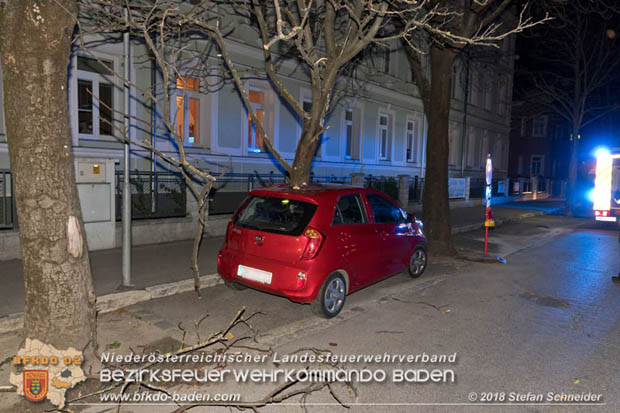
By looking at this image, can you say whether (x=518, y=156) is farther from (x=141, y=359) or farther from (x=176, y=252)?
(x=141, y=359)

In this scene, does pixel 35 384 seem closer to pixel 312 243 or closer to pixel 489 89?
pixel 312 243

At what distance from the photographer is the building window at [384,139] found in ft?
77.3

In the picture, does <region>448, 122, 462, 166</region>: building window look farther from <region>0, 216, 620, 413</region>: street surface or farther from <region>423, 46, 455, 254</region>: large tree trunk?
<region>0, 216, 620, 413</region>: street surface

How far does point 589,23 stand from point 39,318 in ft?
86.4

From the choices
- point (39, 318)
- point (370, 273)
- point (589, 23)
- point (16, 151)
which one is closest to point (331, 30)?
point (370, 273)

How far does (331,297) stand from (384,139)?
61.8ft

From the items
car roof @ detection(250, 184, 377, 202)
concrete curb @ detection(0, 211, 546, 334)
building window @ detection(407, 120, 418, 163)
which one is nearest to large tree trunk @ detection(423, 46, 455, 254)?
car roof @ detection(250, 184, 377, 202)

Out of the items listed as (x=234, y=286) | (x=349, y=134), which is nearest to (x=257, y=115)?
(x=349, y=134)

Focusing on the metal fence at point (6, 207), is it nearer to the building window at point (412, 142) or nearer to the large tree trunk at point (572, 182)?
the building window at point (412, 142)

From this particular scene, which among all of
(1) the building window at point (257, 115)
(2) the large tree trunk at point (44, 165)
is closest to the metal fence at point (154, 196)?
(1) the building window at point (257, 115)

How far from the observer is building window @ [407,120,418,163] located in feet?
84.5

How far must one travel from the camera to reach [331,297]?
244 inches

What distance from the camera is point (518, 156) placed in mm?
46344

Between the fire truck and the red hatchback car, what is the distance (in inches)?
288
